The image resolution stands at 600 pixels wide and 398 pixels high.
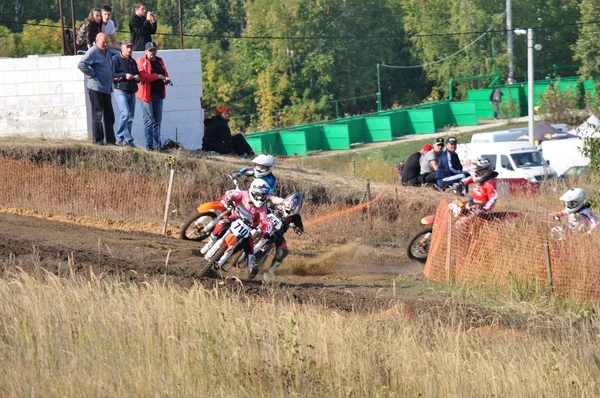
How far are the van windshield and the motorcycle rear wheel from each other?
16572mm

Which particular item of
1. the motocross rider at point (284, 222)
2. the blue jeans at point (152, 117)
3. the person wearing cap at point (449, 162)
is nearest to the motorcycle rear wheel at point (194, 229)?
the motocross rider at point (284, 222)

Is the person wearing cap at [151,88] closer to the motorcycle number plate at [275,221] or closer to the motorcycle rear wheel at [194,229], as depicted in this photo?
the motorcycle rear wheel at [194,229]

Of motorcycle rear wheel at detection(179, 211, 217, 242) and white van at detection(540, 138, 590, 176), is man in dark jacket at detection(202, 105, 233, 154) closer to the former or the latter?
motorcycle rear wheel at detection(179, 211, 217, 242)

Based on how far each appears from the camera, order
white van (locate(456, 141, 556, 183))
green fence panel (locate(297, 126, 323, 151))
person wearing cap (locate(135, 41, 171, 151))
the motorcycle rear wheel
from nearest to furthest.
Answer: the motorcycle rear wheel
person wearing cap (locate(135, 41, 171, 151))
white van (locate(456, 141, 556, 183))
green fence panel (locate(297, 126, 323, 151))

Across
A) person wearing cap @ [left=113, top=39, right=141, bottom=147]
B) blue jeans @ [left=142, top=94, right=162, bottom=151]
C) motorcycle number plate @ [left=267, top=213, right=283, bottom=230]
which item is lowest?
motorcycle number plate @ [left=267, top=213, right=283, bottom=230]

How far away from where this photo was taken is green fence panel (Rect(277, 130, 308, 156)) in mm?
46562

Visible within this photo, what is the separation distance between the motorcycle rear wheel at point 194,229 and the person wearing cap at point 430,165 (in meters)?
6.63

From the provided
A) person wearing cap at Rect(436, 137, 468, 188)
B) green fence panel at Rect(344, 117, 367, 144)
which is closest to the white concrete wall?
person wearing cap at Rect(436, 137, 468, 188)

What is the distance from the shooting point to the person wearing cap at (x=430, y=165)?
19.9 metres

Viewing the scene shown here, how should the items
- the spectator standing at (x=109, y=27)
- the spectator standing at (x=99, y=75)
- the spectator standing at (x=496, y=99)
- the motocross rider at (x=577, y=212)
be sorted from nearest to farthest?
the motocross rider at (x=577, y=212) < the spectator standing at (x=99, y=75) < the spectator standing at (x=109, y=27) < the spectator standing at (x=496, y=99)

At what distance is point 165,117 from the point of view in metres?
21.3

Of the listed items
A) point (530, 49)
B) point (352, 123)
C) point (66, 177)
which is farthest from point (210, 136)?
point (352, 123)

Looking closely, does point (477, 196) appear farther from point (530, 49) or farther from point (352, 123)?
point (352, 123)

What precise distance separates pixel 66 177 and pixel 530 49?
2313 centimetres
